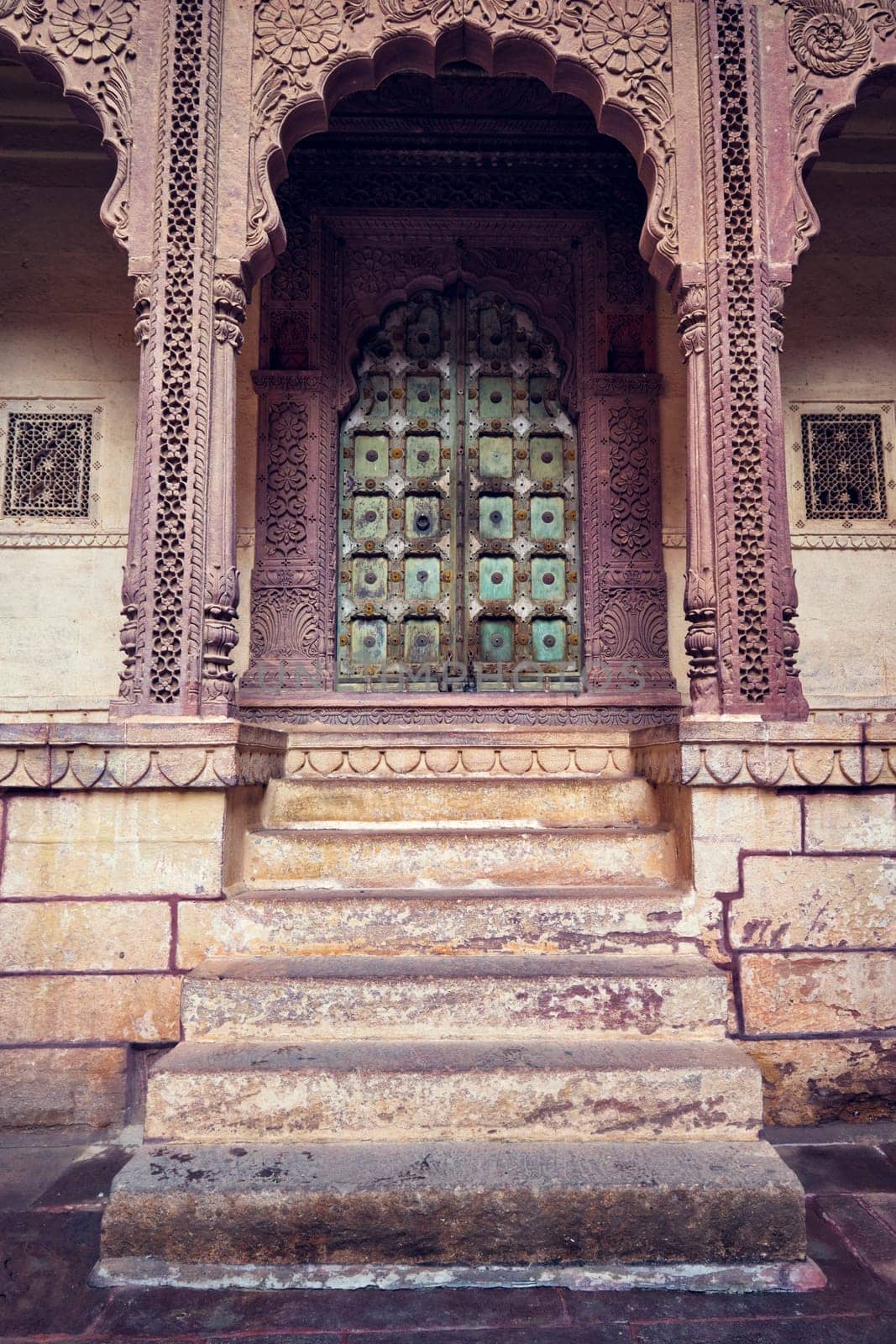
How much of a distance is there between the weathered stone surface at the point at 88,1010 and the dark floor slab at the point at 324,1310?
3.82 feet

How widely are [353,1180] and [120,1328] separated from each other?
2.08 ft

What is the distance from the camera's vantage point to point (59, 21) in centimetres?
422

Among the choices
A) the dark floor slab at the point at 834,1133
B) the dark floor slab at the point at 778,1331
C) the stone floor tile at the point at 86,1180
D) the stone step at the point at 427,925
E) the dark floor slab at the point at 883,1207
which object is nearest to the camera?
the dark floor slab at the point at 778,1331

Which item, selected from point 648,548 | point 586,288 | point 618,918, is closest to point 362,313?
point 586,288

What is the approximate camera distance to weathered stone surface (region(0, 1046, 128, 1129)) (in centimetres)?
347

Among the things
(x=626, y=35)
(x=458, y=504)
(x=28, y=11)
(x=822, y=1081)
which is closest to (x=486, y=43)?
(x=626, y=35)

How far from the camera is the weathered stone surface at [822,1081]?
3.51m

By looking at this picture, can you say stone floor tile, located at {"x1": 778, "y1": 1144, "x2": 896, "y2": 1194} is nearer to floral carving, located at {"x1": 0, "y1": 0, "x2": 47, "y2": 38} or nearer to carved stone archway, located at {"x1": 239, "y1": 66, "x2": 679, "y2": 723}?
carved stone archway, located at {"x1": 239, "y1": 66, "x2": 679, "y2": 723}

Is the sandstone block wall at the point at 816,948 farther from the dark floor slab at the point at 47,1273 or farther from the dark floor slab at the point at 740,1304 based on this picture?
the dark floor slab at the point at 47,1273

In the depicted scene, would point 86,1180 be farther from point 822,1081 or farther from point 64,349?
point 64,349

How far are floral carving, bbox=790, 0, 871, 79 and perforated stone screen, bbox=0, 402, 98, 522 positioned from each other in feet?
14.1

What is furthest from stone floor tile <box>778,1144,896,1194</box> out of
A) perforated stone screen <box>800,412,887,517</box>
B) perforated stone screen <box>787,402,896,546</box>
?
perforated stone screen <box>800,412,887,517</box>

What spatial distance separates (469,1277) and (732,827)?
6.08 ft

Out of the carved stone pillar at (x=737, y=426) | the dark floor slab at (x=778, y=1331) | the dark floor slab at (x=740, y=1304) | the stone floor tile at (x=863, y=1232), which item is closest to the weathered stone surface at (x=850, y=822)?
the carved stone pillar at (x=737, y=426)
